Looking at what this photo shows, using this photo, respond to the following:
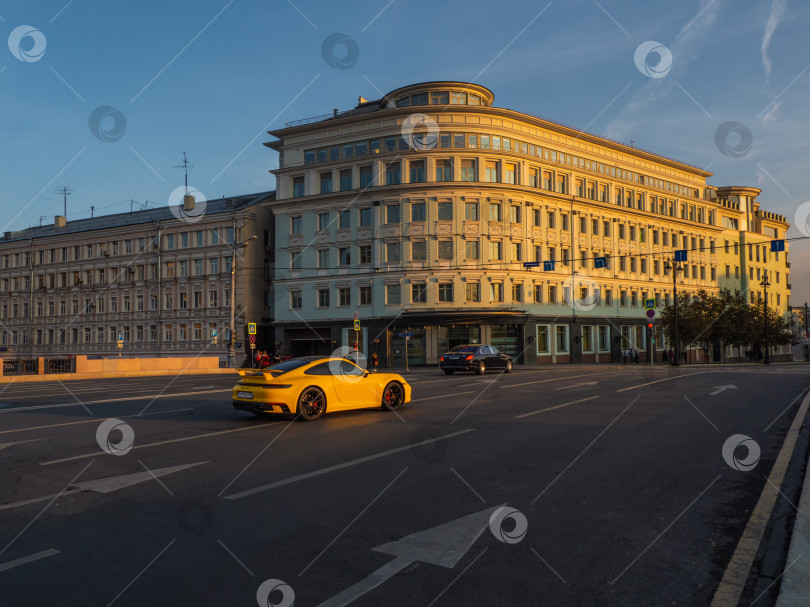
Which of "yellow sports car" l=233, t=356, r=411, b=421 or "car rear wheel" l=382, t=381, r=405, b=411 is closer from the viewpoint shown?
"yellow sports car" l=233, t=356, r=411, b=421

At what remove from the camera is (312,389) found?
1223 cm

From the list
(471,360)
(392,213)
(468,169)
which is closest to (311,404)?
(471,360)

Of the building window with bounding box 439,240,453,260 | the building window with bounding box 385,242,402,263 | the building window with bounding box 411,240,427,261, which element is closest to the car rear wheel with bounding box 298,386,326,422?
the building window with bounding box 411,240,427,261

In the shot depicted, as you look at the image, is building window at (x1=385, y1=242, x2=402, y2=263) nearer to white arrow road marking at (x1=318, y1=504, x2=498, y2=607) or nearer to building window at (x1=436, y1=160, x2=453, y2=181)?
building window at (x1=436, y1=160, x2=453, y2=181)

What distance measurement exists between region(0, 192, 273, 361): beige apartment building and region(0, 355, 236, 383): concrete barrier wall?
11769mm

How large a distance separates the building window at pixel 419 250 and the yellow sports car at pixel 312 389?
35977 millimetres

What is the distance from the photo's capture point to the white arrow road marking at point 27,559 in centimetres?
430

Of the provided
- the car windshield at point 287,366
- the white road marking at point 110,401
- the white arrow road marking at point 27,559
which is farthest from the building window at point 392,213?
the white arrow road marking at point 27,559

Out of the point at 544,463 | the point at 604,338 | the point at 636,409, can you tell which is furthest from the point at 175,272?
the point at 544,463

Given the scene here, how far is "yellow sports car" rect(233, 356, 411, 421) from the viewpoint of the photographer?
11742 millimetres

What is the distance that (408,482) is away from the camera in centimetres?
674

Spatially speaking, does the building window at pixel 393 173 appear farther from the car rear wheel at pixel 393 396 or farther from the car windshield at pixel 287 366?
the car windshield at pixel 287 366

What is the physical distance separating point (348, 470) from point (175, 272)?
186 ft

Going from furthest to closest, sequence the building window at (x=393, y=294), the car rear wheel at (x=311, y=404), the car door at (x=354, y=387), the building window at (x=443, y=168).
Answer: the building window at (x=443, y=168)
the building window at (x=393, y=294)
the car door at (x=354, y=387)
the car rear wheel at (x=311, y=404)
